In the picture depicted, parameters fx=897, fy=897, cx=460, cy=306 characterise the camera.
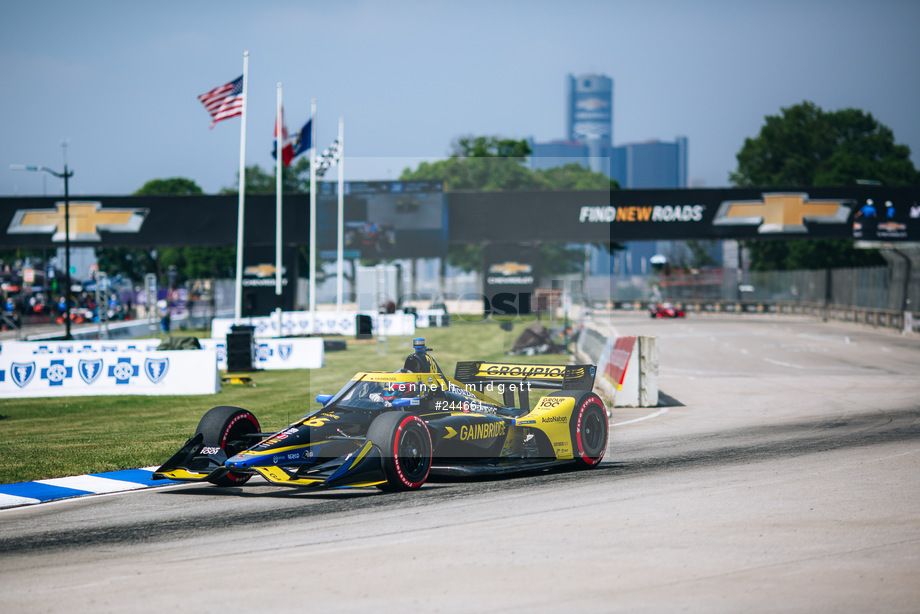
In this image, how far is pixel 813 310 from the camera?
62719mm

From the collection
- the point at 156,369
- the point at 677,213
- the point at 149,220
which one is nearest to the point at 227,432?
the point at 156,369

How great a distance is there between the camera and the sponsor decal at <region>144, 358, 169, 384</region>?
20.9 meters

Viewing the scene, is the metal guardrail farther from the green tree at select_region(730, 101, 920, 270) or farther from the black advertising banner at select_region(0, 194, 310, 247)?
the black advertising banner at select_region(0, 194, 310, 247)

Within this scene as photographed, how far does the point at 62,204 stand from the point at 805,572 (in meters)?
54.9

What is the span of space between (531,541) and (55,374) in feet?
56.0

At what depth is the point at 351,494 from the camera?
9539 mm

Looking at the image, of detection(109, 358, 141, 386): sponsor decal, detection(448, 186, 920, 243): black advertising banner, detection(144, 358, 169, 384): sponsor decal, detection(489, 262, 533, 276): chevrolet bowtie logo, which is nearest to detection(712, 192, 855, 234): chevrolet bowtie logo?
detection(448, 186, 920, 243): black advertising banner

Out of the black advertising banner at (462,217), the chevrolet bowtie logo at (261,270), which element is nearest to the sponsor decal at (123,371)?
the black advertising banner at (462,217)

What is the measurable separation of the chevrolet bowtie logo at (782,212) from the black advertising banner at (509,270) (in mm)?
11780

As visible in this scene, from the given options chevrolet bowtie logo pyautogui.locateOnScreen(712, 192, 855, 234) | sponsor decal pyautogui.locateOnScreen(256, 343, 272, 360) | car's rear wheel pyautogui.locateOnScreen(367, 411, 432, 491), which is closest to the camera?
car's rear wheel pyautogui.locateOnScreen(367, 411, 432, 491)

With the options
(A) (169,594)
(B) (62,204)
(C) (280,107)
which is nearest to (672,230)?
(C) (280,107)

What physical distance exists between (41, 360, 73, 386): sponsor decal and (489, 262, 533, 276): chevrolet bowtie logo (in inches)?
1502

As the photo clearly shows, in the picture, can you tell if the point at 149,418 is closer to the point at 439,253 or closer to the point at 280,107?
the point at 280,107

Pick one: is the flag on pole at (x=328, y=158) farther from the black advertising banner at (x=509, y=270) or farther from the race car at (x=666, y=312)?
the race car at (x=666, y=312)
